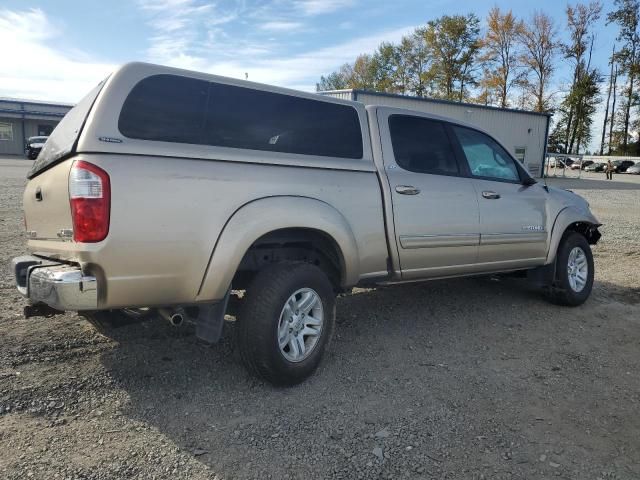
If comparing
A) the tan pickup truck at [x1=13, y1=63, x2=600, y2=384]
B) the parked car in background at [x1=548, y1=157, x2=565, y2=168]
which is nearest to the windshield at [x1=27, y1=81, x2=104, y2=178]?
the tan pickup truck at [x1=13, y1=63, x2=600, y2=384]

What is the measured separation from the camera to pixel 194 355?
4020mm

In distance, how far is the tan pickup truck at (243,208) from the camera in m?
2.82

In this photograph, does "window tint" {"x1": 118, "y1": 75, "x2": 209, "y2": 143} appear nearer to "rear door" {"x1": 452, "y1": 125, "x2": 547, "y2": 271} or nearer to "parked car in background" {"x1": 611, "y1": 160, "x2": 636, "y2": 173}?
"rear door" {"x1": 452, "y1": 125, "x2": 547, "y2": 271}

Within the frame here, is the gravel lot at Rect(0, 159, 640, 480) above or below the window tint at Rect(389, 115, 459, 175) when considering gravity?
below

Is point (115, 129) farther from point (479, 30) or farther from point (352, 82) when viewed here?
point (352, 82)

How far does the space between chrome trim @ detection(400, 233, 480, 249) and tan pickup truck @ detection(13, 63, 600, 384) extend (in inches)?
0.7

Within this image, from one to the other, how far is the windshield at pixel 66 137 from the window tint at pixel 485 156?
3.19 m

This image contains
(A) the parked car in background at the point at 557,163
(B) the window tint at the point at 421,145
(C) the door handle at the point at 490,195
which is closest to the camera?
(B) the window tint at the point at 421,145

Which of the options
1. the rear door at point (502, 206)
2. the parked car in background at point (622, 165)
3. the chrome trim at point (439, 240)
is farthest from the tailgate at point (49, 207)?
the parked car in background at point (622, 165)

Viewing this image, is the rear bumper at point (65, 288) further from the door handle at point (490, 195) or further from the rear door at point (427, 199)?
the door handle at point (490, 195)

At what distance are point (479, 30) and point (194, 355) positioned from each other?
55785 mm

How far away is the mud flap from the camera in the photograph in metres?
3.22

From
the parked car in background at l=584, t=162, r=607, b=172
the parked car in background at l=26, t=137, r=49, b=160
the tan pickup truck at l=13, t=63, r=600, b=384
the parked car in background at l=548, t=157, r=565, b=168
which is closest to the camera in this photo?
the tan pickup truck at l=13, t=63, r=600, b=384

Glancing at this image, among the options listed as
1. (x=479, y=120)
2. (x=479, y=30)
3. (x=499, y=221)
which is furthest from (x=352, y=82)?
(x=499, y=221)
